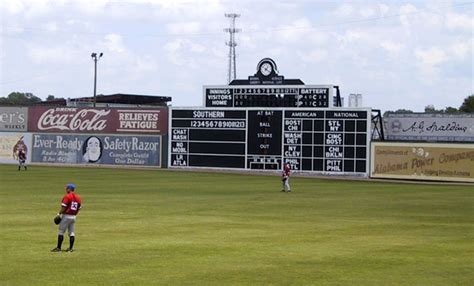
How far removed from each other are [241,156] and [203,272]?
1753 inches

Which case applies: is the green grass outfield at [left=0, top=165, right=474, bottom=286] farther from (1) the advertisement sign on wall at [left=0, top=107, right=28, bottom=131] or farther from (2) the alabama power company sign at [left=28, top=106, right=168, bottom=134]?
(1) the advertisement sign on wall at [left=0, top=107, right=28, bottom=131]

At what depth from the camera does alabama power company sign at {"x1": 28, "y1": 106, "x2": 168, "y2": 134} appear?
71.1 meters

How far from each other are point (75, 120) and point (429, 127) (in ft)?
96.6

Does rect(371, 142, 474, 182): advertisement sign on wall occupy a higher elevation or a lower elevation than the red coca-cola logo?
lower

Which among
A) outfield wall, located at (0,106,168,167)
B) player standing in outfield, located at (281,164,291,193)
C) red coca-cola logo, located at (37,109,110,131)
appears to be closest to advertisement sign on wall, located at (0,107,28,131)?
outfield wall, located at (0,106,168,167)

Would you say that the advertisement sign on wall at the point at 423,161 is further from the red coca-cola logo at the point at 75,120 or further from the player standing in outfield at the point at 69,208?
the player standing in outfield at the point at 69,208

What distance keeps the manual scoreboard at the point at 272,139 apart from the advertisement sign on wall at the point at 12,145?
1605 centimetres

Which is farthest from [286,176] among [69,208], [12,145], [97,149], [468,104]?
[468,104]

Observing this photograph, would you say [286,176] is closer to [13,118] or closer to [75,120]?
[75,120]

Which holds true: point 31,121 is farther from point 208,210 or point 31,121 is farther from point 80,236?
point 80,236

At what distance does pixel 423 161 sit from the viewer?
6159 centimetres

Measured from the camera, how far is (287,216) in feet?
104

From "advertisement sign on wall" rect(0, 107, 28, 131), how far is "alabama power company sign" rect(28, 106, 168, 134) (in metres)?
0.69

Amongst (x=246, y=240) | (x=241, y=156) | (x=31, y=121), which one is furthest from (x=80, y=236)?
(x=31, y=121)
